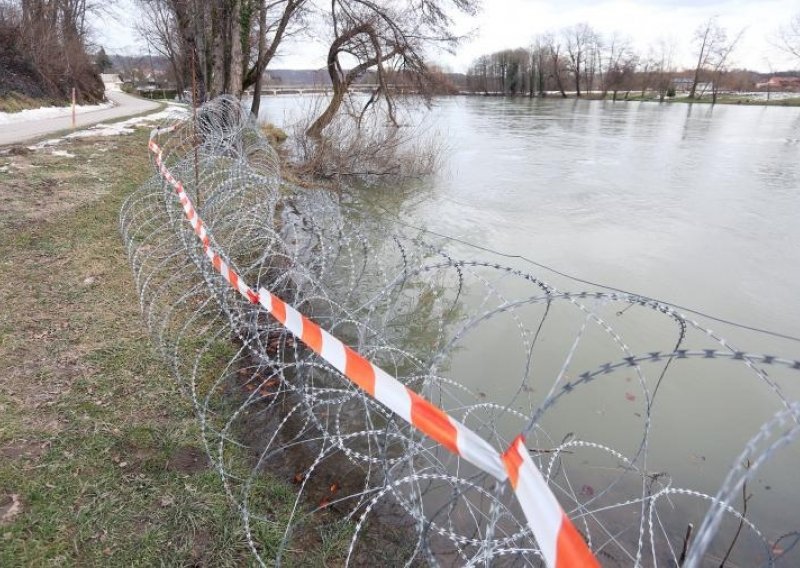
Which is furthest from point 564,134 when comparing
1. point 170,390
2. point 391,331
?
point 170,390

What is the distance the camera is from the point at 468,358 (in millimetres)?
6031

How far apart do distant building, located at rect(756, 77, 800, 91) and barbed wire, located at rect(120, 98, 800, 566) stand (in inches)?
3141

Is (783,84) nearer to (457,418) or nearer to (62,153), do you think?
(62,153)

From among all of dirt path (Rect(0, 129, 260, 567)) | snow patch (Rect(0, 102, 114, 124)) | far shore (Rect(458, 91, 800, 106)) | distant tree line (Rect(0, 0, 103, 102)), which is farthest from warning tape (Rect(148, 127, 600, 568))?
far shore (Rect(458, 91, 800, 106))

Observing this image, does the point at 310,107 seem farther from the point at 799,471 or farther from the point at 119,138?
Result: the point at 799,471

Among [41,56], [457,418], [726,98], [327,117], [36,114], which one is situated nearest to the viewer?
[457,418]

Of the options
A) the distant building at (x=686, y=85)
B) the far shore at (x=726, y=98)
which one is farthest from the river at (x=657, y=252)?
the distant building at (x=686, y=85)

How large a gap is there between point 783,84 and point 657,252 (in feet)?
270

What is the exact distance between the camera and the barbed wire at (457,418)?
296 centimetres

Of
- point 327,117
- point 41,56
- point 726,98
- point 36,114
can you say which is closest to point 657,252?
point 327,117

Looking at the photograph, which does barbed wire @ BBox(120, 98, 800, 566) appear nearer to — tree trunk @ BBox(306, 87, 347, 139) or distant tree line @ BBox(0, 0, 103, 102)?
tree trunk @ BBox(306, 87, 347, 139)

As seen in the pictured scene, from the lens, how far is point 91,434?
3596 millimetres

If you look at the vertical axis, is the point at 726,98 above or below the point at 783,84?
below

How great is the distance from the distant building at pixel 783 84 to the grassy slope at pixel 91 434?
8317 centimetres
